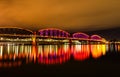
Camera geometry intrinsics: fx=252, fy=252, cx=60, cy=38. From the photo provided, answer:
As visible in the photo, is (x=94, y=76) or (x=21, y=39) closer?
(x=94, y=76)

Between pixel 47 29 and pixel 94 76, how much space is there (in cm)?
8609

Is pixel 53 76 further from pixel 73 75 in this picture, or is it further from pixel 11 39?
pixel 11 39

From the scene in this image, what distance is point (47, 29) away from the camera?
104000 millimetres

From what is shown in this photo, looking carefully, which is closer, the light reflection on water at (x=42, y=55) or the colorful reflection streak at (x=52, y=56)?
the light reflection on water at (x=42, y=55)

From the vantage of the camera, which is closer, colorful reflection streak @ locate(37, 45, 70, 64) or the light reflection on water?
the light reflection on water

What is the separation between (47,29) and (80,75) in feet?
281

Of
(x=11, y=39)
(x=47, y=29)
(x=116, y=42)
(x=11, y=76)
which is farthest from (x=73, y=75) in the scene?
(x=116, y=42)

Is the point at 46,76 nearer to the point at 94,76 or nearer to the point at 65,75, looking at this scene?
the point at 65,75

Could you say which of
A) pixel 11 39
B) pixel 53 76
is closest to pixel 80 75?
pixel 53 76

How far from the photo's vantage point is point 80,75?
1894cm

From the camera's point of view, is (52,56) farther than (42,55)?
No

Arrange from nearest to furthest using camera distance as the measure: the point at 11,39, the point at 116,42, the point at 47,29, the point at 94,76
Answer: the point at 94,76 < the point at 11,39 < the point at 47,29 < the point at 116,42

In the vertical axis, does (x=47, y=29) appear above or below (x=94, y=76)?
above

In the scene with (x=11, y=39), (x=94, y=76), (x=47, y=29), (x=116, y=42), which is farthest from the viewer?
(x=116, y=42)
